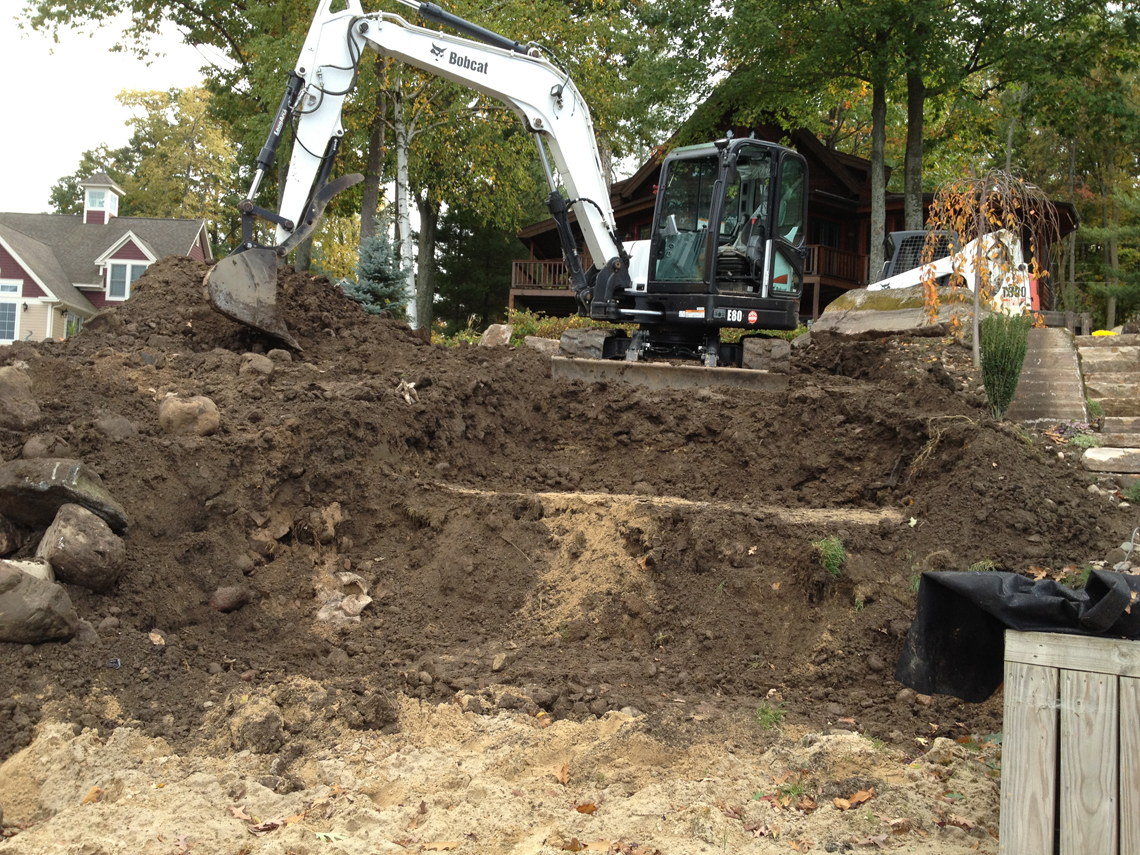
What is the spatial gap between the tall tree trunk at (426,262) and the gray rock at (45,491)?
21181 mm

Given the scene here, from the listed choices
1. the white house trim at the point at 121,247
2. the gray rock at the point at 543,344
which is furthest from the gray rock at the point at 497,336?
the white house trim at the point at 121,247

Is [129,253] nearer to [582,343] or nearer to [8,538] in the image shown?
[582,343]

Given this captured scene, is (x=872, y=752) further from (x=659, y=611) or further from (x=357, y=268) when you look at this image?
(x=357, y=268)

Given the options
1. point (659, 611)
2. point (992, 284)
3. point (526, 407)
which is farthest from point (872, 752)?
point (992, 284)

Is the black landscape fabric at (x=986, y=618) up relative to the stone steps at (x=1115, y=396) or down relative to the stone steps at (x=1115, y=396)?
down

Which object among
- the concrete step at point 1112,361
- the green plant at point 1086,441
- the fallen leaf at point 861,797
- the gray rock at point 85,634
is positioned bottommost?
the fallen leaf at point 861,797

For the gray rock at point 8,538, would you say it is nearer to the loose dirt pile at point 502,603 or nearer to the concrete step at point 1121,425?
the loose dirt pile at point 502,603

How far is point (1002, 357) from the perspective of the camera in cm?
734

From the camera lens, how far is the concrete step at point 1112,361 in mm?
8523

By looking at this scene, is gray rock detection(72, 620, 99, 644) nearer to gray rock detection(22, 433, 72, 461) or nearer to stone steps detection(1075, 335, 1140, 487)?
gray rock detection(22, 433, 72, 461)

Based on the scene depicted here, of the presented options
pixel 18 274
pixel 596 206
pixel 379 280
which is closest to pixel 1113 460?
pixel 596 206

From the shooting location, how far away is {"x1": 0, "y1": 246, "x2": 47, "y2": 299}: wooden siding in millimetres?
28859

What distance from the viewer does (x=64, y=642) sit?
4.74 meters

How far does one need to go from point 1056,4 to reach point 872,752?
1666cm
